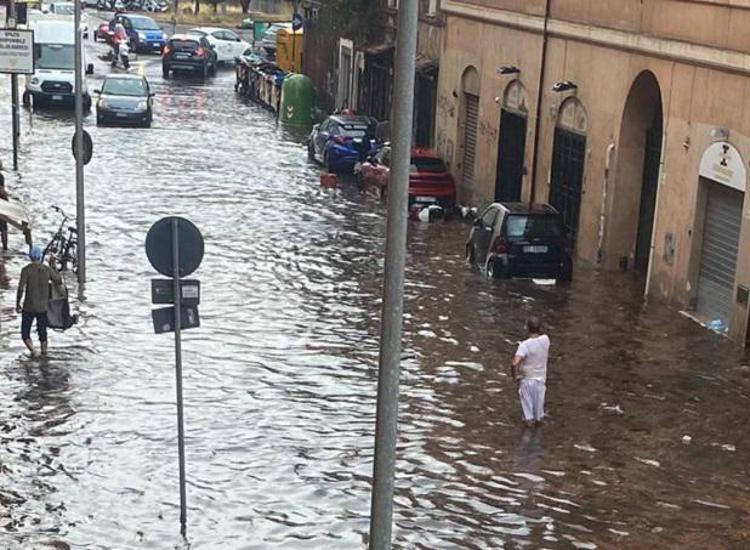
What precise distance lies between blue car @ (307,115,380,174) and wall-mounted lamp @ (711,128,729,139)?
51.1 feet

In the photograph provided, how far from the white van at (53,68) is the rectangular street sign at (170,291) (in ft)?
115

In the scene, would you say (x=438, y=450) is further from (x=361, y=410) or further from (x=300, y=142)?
(x=300, y=142)

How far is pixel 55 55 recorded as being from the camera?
49531 millimetres

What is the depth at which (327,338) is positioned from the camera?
66.7 ft

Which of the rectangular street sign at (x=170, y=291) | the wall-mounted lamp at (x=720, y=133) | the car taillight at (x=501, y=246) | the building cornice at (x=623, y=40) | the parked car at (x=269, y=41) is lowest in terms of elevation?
the parked car at (x=269, y=41)

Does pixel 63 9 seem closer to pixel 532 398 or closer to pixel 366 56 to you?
pixel 366 56

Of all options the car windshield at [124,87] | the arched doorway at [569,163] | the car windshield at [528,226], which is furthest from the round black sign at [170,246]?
the car windshield at [124,87]

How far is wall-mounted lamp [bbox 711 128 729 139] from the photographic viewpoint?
73.0ft

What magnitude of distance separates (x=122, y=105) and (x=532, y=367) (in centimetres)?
3110

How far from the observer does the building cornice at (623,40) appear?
2225cm

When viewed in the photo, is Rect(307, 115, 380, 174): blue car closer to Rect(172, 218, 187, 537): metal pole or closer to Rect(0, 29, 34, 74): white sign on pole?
Rect(0, 29, 34, 74): white sign on pole

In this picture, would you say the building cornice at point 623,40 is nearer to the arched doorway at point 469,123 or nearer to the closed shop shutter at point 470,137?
the arched doorway at point 469,123

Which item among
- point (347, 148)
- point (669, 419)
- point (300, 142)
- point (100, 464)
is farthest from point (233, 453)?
point (300, 142)

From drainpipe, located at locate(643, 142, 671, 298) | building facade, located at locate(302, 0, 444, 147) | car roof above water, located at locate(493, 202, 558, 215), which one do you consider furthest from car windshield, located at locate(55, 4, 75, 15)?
drainpipe, located at locate(643, 142, 671, 298)
